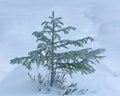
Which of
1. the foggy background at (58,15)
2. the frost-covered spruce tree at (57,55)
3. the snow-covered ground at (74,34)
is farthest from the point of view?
the foggy background at (58,15)

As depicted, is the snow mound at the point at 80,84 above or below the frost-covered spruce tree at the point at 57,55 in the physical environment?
below

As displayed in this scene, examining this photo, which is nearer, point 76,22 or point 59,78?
point 59,78

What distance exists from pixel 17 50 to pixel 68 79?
3111 millimetres

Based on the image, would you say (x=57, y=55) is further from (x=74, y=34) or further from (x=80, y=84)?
(x=74, y=34)

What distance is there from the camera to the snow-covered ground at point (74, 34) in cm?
556

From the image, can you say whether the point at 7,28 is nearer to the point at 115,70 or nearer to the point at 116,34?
the point at 116,34

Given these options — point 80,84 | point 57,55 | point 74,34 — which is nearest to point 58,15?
Answer: point 74,34

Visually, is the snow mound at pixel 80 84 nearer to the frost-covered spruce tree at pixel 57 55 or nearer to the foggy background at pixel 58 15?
the frost-covered spruce tree at pixel 57 55

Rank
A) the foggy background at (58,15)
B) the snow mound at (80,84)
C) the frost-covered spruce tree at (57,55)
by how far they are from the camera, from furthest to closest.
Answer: the foggy background at (58,15) → the snow mound at (80,84) → the frost-covered spruce tree at (57,55)

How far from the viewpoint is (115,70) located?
6.16 meters

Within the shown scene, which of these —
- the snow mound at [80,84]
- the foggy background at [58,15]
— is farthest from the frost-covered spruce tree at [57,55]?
the foggy background at [58,15]

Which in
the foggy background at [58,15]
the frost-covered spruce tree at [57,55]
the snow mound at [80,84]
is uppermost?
the frost-covered spruce tree at [57,55]

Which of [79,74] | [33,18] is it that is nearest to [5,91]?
[79,74]

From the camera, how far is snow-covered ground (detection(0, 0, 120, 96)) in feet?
18.2
